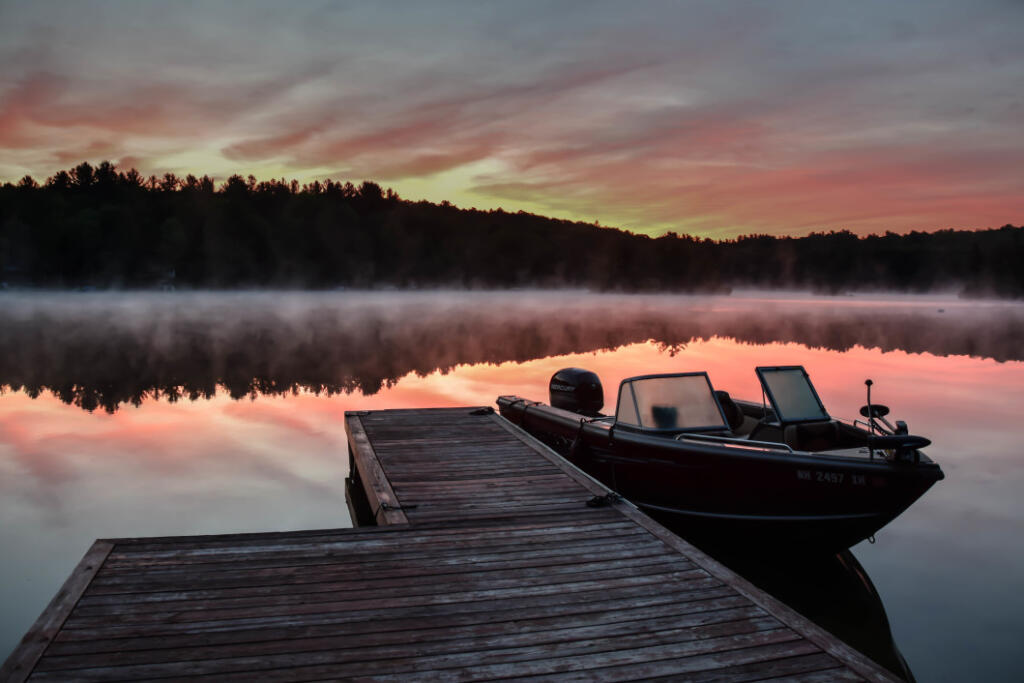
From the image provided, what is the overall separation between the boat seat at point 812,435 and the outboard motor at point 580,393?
3.45 m

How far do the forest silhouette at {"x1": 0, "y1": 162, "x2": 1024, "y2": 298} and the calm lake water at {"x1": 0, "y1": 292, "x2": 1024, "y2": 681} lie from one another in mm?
49997

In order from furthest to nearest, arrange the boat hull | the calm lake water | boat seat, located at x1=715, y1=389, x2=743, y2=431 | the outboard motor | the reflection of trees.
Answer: the reflection of trees
the outboard motor
boat seat, located at x1=715, y1=389, x2=743, y2=431
the calm lake water
the boat hull

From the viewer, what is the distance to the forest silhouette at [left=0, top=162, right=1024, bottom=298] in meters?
80.2

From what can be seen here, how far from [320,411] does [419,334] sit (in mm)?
20287

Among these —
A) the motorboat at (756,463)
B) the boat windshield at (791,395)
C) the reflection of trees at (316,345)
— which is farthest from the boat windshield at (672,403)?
the reflection of trees at (316,345)

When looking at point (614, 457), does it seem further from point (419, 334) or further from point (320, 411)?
point (419, 334)

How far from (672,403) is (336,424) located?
8.04 metres

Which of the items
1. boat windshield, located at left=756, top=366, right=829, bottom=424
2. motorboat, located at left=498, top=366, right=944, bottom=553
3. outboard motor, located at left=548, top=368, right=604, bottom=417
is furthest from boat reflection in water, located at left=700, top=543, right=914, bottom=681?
outboard motor, located at left=548, top=368, right=604, bottom=417

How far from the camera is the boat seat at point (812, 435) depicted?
781cm

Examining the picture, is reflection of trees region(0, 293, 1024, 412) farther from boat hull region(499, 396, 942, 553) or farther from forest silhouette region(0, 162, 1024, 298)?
forest silhouette region(0, 162, 1024, 298)

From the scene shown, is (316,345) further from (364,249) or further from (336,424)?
(364,249)

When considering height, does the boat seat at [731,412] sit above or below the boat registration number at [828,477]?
above

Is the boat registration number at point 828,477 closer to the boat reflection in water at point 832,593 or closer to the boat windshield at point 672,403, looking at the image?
the boat reflection in water at point 832,593

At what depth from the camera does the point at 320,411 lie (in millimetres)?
15305
